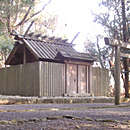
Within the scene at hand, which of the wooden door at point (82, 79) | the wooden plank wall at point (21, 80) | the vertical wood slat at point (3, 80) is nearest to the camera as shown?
the wooden plank wall at point (21, 80)

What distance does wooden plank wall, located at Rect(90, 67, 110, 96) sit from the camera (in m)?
16.4

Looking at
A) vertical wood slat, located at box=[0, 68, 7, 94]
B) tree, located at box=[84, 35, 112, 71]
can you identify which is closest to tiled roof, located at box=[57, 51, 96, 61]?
vertical wood slat, located at box=[0, 68, 7, 94]

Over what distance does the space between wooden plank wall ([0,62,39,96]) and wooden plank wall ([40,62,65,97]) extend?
345mm

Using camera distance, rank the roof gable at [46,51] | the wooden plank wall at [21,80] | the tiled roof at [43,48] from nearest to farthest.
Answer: the wooden plank wall at [21,80] → the roof gable at [46,51] → the tiled roof at [43,48]

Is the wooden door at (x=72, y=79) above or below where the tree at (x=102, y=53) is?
below

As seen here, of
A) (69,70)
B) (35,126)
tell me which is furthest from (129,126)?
(69,70)

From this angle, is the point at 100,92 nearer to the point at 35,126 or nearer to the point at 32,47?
the point at 32,47

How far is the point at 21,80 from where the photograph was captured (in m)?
15.5

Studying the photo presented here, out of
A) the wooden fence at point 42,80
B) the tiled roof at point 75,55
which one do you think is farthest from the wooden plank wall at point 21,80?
the tiled roof at point 75,55

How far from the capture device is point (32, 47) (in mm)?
15266

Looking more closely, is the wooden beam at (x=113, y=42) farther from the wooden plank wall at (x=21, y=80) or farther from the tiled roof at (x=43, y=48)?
the tiled roof at (x=43, y=48)

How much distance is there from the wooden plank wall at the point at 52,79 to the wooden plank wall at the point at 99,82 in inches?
104

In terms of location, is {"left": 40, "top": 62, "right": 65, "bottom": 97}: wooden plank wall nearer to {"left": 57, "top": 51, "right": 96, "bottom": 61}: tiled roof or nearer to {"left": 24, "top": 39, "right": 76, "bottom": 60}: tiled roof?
{"left": 57, "top": 51, "right": 96, "bottom": 61}: tiled roof

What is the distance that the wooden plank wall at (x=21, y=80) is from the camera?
14.1 meters
